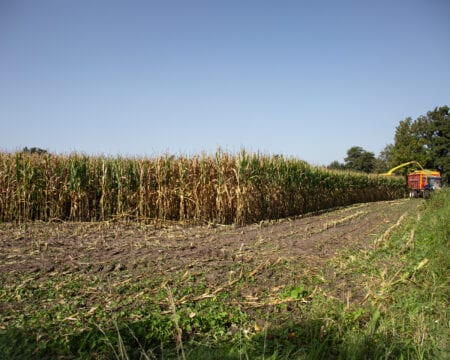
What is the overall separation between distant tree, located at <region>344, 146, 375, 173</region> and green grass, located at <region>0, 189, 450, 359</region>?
80.9m

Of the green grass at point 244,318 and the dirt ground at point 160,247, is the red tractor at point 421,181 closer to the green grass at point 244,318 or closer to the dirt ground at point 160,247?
the dirt ground at point 160,247

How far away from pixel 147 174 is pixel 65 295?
715 centimetres

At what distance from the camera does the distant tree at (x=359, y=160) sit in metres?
79.0

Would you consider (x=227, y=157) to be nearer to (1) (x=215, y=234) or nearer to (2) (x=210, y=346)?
(1) (x=215, y=234)

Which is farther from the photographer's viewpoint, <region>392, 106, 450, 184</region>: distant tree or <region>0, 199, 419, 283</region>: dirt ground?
<region>392, 106, 450, 184</region>: distant tree

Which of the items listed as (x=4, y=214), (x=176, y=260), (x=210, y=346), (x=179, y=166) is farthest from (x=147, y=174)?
(x=210, y=346)

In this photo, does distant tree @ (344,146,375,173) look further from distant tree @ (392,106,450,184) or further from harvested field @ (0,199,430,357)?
harvested field @ (0,199,430,357)

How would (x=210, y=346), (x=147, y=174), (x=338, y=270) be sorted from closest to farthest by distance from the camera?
(x=210, y=346) < (x=338, y=270) < (x=147, y=174)

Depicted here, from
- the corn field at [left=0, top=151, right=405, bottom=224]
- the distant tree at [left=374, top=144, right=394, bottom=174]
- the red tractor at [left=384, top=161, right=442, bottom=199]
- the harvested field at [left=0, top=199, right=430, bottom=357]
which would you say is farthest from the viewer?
the distant tree at [left=374, top=144, right=394, bottom=174]

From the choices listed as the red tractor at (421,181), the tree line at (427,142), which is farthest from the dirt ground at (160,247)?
the tree line at (427,142)

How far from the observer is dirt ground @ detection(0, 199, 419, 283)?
191 inches

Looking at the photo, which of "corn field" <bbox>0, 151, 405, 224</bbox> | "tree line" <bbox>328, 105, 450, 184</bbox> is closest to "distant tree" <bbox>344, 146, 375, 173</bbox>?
"tree line" <bbox>328, 105, 450, 184</bbox>

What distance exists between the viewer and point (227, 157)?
10969 mm

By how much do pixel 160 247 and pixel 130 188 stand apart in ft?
16.5
